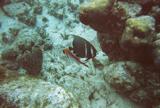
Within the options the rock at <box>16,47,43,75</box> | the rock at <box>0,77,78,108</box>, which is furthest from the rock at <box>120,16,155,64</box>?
Answer: the rock at <box>16,47,43,75</box>

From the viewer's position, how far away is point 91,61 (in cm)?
642

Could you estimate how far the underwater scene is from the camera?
473cm

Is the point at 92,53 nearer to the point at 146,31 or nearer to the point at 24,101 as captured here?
the point at 146,31

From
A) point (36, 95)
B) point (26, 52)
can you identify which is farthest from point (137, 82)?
point (26, 52)

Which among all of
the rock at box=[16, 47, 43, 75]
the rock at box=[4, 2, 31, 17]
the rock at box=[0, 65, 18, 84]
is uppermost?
the rock at box=[4, 2, 31, 17]

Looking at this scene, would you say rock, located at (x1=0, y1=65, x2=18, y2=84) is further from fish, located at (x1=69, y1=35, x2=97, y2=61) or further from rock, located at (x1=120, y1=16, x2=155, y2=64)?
rock, located at (x1=120, y1=16, x2=155, y2=64)

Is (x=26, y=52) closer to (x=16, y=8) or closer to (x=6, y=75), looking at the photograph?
(x=6, y=75)

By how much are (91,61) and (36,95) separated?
6.58ft

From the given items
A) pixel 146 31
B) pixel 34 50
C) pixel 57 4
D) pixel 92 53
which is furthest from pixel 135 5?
pixel 57 4

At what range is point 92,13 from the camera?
5473 mm

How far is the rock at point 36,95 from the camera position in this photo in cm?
462

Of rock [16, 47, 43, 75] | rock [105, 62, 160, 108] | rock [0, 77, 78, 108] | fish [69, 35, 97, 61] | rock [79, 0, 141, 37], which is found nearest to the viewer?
fish [69, 35, 97, 61]

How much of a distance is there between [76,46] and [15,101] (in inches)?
59.1

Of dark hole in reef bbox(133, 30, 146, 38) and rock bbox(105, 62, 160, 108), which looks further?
rock bbox(105, 62, 160, 108)
